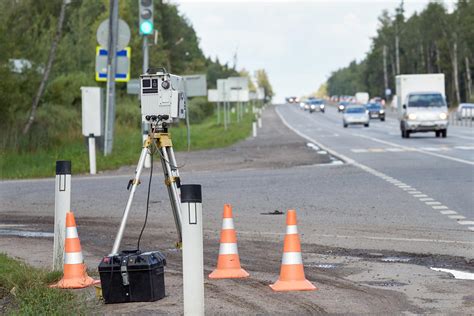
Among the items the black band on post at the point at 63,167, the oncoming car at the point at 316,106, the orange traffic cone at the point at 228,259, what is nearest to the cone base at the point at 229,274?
the orange traffic cone at the point at 228,259

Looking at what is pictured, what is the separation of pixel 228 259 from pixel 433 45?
145m

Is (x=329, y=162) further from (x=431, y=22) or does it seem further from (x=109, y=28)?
(x=431, y=22)

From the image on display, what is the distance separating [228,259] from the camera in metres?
10.4

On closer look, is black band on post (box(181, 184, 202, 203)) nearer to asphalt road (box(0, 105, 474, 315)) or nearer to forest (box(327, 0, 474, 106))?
asphalt road (box(0, 105, 474, 315))

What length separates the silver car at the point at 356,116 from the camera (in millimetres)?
79312

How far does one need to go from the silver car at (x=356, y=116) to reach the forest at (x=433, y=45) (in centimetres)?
4808

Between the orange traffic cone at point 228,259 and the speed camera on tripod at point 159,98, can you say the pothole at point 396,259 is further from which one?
the speed camera on tripod at point 159,98

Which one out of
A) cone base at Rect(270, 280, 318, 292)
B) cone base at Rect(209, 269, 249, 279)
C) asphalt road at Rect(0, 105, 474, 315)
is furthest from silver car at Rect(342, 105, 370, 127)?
cone base at Rect(270, 280, 318, 292)

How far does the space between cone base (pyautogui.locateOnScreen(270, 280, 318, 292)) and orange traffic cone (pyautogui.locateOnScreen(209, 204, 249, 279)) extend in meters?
0.78

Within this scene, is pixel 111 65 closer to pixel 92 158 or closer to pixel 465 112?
pixel 92 158

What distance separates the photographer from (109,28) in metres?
30.9

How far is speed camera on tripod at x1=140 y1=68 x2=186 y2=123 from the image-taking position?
404 inches

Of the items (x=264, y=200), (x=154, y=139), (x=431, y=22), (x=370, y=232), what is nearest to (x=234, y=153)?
(x=264, y=200)

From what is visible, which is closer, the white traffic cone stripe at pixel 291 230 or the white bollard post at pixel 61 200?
the white traffic cone stripe at pixel 291 230
